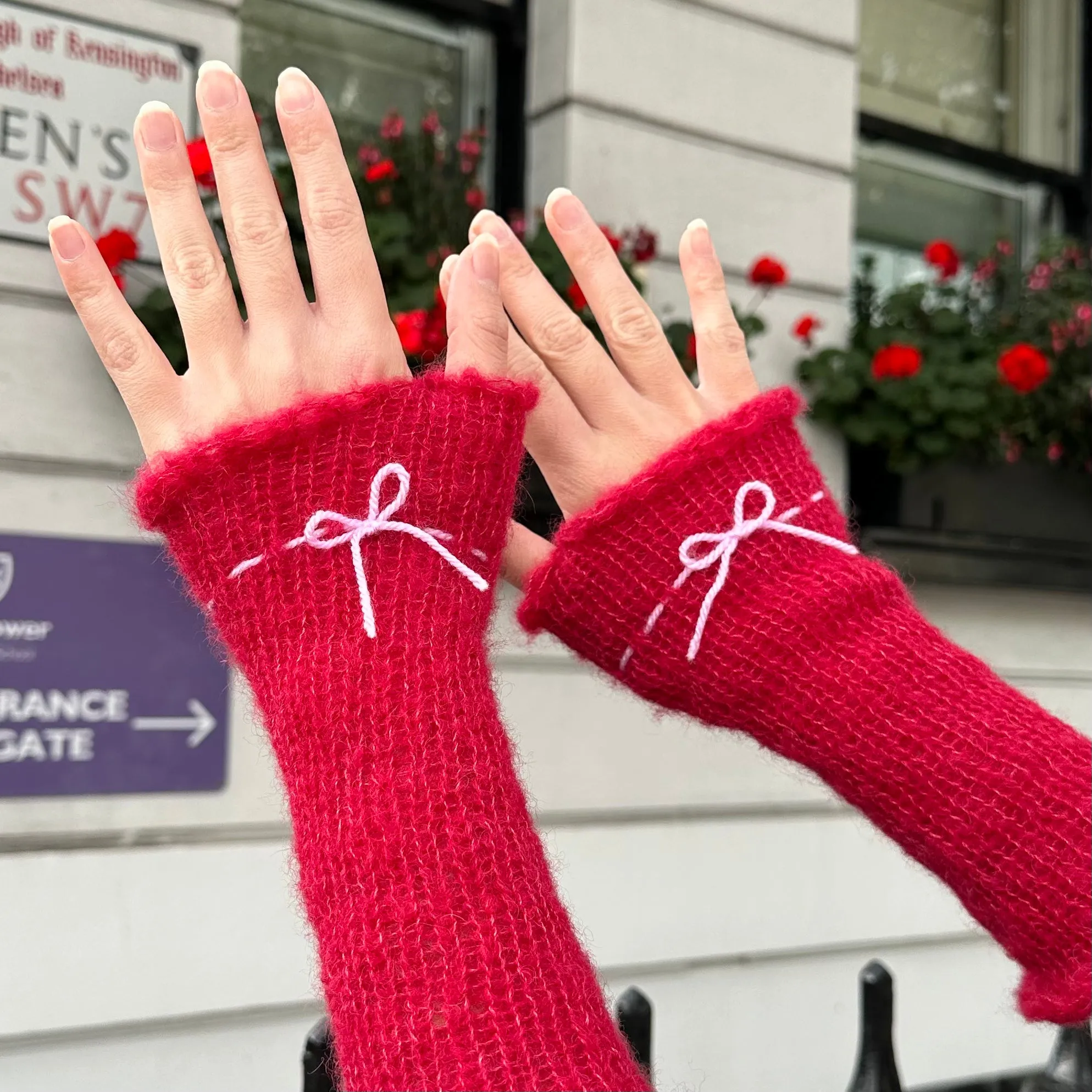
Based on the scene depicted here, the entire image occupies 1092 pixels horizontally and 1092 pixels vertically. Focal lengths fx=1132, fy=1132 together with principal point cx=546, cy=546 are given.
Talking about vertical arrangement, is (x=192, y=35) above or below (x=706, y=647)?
above

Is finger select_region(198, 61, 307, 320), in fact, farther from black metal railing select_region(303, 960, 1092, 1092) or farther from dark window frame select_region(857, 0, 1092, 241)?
dark window frame select_region(857, 0, 1092, 241)

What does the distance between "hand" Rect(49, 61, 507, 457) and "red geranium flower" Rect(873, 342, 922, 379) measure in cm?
210

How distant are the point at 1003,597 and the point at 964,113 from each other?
5.92 ft

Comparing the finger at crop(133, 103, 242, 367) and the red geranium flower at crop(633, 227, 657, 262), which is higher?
the red geranium flower at crop(633, 227, 657, 262)

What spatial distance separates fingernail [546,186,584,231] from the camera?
1.15m

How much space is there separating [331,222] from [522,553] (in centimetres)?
41

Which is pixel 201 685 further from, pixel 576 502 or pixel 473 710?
pixel 473 710

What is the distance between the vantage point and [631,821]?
2873 mm

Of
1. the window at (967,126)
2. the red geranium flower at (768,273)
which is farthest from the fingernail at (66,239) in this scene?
the window at (967,126)

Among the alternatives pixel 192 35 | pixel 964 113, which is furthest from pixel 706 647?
pixel 964 113

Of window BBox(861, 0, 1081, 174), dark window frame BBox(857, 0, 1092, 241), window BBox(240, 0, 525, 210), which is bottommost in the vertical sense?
window BBox(240, 0, 525, 210)

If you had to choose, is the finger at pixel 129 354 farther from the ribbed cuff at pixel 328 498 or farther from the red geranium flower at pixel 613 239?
the red geranium flower at pixel 613 239

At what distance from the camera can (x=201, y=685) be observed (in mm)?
2393

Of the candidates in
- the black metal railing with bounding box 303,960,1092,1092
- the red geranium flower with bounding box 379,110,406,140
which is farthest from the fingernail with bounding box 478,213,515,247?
the red geranium flower with bounding box 379,110,406,140
